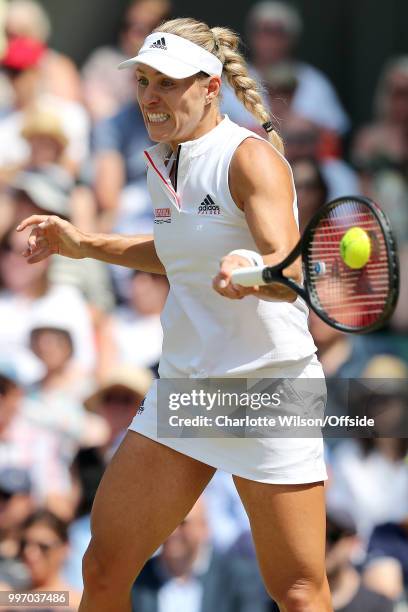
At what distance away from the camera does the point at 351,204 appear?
3.12 metres

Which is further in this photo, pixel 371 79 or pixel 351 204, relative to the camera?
pixel 371 79

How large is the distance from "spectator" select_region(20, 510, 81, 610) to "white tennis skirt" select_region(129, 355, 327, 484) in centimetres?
190

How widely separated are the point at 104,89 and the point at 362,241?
4.13 metres

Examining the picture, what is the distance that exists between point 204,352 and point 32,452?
2.58 metres

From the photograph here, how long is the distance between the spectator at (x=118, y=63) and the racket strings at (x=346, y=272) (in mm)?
3862

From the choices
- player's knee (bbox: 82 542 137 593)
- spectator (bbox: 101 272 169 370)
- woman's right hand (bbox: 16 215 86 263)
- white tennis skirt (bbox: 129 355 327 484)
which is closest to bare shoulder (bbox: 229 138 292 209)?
white tennis skirt (bbox: 129 355 327 484)

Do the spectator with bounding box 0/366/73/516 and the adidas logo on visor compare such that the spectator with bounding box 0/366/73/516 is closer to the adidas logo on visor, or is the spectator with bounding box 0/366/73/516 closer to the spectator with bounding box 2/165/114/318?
the spectator with bounding box 2/165/114/318

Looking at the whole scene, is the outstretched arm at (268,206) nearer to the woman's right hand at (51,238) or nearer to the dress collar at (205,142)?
the dress collar at (205,142)

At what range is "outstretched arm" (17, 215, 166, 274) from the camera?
11.9 ft

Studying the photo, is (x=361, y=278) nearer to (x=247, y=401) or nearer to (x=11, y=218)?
(x=247, y=401)

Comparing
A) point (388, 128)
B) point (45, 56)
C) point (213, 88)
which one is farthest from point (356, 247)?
point (388, 128)

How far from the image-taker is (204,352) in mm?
3254

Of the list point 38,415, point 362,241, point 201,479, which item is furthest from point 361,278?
point 38,415

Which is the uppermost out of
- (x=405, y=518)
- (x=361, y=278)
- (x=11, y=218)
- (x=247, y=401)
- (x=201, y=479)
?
(x=361, y=278)
